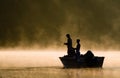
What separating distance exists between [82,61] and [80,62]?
32 cm

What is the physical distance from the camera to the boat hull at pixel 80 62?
72.2m

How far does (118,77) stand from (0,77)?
11.2 m

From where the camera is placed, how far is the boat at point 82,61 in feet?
237

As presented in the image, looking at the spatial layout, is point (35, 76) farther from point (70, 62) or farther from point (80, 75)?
point (70, 62)

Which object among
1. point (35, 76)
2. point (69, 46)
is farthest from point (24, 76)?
point (69, 46)

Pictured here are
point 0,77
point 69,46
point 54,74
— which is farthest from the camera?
point 69,46

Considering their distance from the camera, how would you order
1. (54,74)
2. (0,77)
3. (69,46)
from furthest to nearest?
(69,46), (54,74), (0,77)

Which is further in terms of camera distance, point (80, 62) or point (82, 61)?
point (82, 61)

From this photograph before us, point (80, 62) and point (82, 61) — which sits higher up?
point (82, 61)

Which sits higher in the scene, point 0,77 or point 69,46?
point 69,46

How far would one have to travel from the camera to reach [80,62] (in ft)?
238

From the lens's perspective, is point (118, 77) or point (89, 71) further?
point (89, 71)

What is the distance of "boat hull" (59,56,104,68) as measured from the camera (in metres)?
72.2

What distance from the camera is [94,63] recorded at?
242ft
